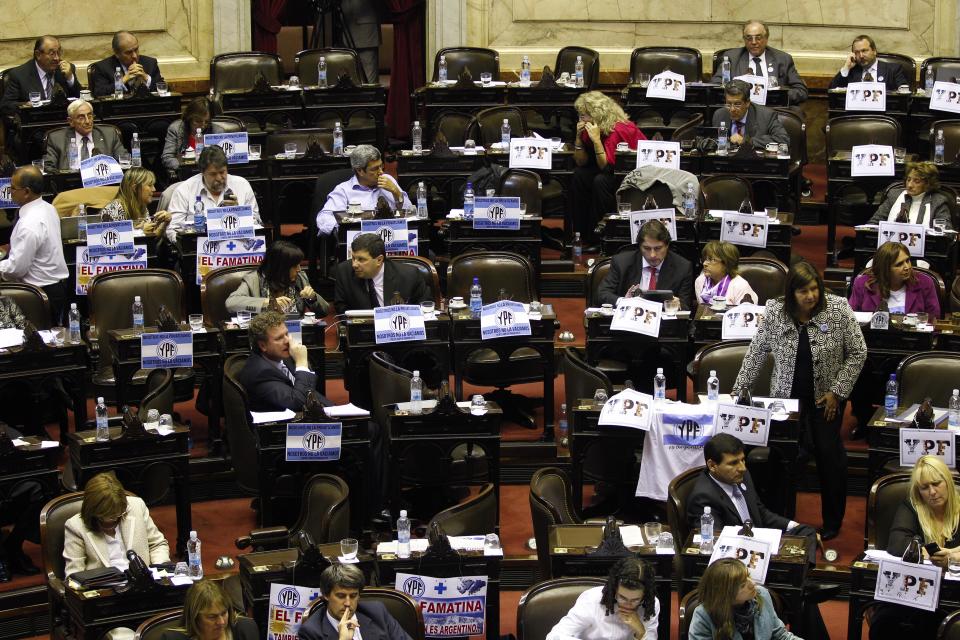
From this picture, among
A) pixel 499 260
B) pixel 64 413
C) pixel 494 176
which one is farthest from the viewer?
pixel 494 176

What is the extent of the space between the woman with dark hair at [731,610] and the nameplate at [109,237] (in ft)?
17.1

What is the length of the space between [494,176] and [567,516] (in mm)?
4434

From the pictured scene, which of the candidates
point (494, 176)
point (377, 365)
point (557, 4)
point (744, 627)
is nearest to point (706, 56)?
point (557, 4)

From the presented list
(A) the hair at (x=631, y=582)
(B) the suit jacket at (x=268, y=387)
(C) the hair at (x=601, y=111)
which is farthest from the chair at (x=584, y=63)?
(A) the hair at (x=631, y=582)

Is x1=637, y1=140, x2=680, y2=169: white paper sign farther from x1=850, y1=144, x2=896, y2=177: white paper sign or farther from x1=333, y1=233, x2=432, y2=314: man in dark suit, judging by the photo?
x1=333, y1=233, x2=432, y2=314: man in dark suit

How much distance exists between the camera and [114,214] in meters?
11.5

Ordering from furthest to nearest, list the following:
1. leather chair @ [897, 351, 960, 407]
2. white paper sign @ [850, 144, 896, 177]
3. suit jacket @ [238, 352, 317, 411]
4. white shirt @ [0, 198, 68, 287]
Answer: white paper sign @ [850, 144, 896, 177], white shirt @ [0, 198, 68, 287], leather chair @ [897, 351, 960, 407], suit jacket @ [238, 352, 317, 411]

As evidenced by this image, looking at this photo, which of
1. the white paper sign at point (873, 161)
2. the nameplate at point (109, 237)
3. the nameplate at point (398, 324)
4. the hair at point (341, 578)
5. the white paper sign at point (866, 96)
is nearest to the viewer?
the hair at point (341, 578)

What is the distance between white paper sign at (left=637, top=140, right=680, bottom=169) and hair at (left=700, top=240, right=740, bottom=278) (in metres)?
1.82

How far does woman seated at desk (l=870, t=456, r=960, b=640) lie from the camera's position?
781 cm

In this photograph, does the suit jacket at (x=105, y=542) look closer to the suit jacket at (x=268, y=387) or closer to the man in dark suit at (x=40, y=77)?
the suit jacket at (x=268, y=387)

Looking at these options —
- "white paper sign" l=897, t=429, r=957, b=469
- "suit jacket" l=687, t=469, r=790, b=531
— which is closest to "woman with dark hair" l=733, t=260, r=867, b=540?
"white paper sign" l=897, t=429, r=957, b=469

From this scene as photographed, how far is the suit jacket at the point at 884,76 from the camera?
1430 centimetres

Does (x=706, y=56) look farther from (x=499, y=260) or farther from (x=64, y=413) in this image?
(x=64, y=413)
